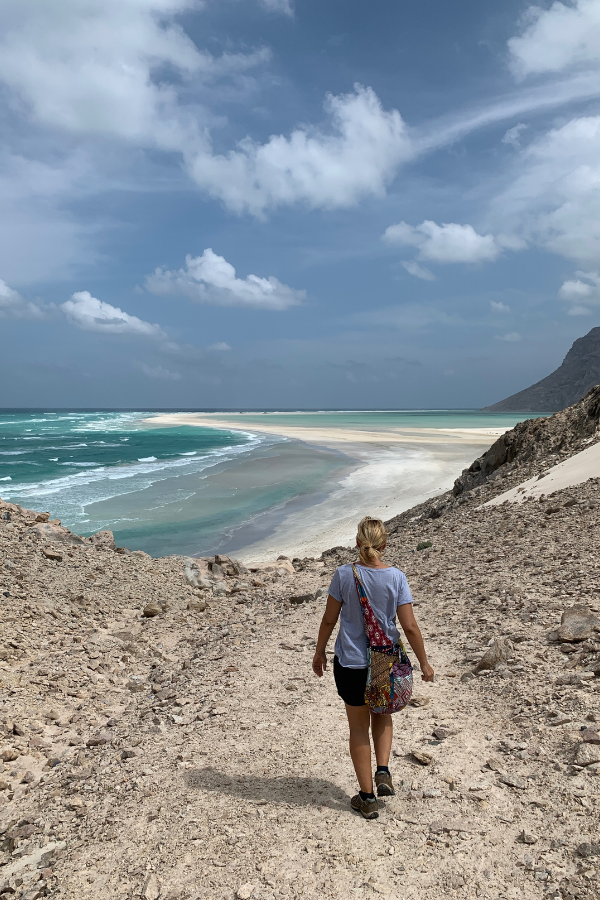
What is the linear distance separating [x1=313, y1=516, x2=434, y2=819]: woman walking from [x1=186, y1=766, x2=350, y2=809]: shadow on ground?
0.28 metres

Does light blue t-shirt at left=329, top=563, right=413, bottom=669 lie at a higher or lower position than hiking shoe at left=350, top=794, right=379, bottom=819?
higher

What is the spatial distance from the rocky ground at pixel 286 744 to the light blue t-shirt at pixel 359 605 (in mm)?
1043

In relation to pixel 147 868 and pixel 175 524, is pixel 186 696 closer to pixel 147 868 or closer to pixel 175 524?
pixel 147 868

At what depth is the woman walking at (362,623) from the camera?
3256mm

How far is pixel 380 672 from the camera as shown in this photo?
3.22m

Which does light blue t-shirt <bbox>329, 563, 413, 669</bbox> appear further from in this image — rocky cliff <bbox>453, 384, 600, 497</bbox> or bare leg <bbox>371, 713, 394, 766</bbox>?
rocky cliff <bbox>453, 384, 600, 497</bbox>

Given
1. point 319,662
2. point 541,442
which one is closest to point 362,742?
point 319,662

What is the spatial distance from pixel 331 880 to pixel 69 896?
1461mm

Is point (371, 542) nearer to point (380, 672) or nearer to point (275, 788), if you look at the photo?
point (380, 672)

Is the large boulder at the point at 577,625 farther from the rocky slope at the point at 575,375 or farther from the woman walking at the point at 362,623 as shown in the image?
the rocky slope at the point at 575,375

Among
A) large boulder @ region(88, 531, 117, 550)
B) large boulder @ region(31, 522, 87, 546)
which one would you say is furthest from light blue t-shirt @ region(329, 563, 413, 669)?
large boulder @ region(88, 531, 117, 550)

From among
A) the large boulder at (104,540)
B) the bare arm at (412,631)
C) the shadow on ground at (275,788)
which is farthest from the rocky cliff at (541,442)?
the shadow on ground at (275,788)

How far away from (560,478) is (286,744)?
29.0ft

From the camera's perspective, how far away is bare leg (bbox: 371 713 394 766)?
3.40m
